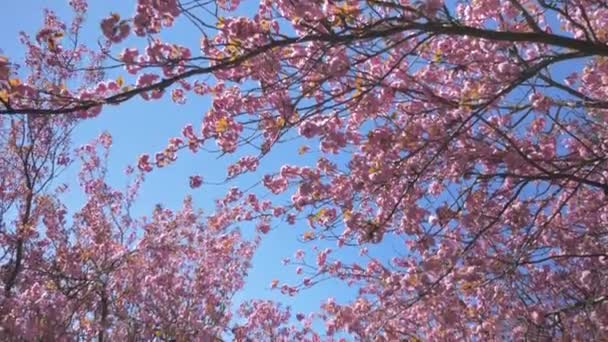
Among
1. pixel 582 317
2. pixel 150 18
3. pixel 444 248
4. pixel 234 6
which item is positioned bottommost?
pixel 582 317

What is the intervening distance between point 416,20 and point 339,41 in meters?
0.51

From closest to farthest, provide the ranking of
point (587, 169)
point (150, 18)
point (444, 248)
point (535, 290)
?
point (150, 18), point (587, 169), point (444, 248), point (535, 290)

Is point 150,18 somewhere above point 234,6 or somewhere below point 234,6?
below

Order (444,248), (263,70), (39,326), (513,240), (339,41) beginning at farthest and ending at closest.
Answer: (39,326) < (513,240) < (444,248) < (263,70) < (339,41)

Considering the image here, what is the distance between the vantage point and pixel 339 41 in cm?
335

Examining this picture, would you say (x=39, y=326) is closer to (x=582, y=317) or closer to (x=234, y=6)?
(x=234, y=6)

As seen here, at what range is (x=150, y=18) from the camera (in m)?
3.76

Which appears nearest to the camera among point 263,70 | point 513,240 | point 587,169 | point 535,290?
point 263,70

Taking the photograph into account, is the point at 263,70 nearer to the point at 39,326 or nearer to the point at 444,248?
the point at 444,248

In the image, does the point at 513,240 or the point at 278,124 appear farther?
the point at 513,240

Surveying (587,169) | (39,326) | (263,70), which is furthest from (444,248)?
(39,326)

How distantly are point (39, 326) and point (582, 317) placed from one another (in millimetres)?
6570

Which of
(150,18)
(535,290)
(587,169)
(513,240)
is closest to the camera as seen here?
(150,18)

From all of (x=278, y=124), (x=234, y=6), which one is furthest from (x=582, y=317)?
(x=234, y=6)
